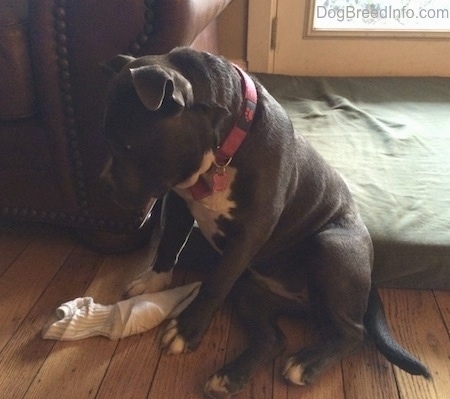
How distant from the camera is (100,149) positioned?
55.7 inches

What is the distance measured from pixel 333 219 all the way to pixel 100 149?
639 mm

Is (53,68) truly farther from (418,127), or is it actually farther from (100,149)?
(418,127)

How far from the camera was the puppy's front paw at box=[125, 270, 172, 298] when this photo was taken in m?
1.43

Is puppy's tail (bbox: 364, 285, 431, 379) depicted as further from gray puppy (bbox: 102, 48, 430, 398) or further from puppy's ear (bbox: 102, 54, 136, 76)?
puppy's ear (bbox: 102, 54, 136, 76)

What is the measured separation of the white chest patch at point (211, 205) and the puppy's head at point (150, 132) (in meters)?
0.09

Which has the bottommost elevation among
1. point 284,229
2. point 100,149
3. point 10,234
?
point 10,234

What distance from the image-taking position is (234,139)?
117 cm

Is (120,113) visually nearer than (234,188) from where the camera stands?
Yes

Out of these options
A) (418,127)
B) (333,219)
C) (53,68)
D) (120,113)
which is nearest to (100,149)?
(53,68)

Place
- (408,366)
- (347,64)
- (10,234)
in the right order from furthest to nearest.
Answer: (347,64) < (10,234) < (408,366)

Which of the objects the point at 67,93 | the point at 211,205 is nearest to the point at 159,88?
the point at 211,205

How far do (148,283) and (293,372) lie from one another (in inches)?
18.0

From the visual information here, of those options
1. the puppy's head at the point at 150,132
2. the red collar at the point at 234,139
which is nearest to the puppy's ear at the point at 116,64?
the puppy's head at the point at 150,132

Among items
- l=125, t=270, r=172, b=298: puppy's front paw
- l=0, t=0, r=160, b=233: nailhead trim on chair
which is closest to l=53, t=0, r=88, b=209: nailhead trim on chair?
l=0, t=0, r=160, b=233: nailhead trim on chair
